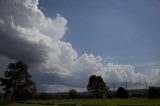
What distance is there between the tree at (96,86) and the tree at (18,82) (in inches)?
2084

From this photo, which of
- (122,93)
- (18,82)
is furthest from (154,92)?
(18,82)

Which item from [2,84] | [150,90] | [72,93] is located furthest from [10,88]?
[72,93]

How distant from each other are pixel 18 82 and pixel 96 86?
A: 191 ft

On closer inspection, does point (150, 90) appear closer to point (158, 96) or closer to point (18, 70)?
point (158, 96)

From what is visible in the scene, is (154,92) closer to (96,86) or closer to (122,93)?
(122,93)

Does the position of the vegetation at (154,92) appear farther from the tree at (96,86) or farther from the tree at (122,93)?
the tree at (96,86)

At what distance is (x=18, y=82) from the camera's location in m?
105

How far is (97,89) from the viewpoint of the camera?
155 metres

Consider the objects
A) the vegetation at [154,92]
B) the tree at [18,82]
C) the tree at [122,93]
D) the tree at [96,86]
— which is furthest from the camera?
the tree at [96,86]

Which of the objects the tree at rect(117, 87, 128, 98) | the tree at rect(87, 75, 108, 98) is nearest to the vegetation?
the tree at rect(117, 87, 128, 98)

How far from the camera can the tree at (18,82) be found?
339ft

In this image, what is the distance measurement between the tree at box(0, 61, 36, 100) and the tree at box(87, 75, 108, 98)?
174 ft

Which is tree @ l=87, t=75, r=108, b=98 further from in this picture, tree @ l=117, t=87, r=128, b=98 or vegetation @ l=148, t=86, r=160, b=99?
vegetation @ l=148, t=86, r=160, b=99

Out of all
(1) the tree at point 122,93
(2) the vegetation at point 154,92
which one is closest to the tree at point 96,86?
(1) the tree at point 122,93
